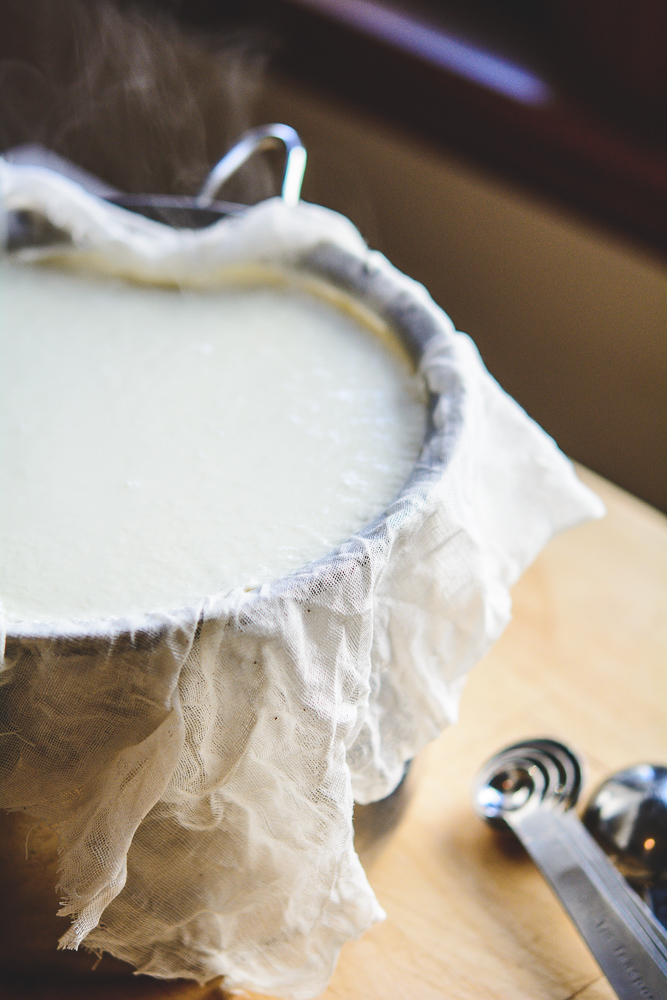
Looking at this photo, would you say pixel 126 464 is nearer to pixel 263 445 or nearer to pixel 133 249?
pixel 263 445

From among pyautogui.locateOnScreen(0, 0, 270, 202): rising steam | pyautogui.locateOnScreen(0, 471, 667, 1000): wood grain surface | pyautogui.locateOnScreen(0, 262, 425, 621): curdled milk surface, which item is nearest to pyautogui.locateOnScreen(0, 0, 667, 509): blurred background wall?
pyautogui.locateOnScreen(0, 0, 270, 202): rising steam

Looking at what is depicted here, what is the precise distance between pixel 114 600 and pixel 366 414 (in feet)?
0.95

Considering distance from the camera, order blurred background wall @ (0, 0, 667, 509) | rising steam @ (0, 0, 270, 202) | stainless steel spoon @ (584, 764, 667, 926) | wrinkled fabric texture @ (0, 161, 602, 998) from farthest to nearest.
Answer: rising steam @ (0, 0, 270, 202), blurred background wall @ (0, 0, 667, 509), stainless steel spoon @ (584, 764, 667, 926), wrinkled fabric texture @ (0, 161, 602, 998)

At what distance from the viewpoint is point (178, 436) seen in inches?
28.3

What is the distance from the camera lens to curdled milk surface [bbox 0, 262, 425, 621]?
1.91ft

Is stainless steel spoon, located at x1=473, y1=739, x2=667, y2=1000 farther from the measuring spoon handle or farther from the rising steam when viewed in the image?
the rising steam

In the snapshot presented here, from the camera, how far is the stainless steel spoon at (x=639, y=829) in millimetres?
720

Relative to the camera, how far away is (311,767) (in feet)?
1.73

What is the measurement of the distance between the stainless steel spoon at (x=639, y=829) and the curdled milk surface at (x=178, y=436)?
328 millimetres

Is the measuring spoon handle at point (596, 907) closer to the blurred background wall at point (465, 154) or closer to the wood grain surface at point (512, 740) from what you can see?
the wood grain surface at point (512, 740)

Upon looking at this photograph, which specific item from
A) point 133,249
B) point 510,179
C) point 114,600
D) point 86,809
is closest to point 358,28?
point 510,179

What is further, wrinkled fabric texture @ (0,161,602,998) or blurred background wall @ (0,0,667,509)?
blurred background wall @ (0,0,667,509)

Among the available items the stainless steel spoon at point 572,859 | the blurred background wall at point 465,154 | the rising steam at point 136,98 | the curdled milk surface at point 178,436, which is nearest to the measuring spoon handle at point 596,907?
the stainless steel spoon at point 572,859

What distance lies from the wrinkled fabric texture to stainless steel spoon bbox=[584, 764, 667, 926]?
20 centimetres
